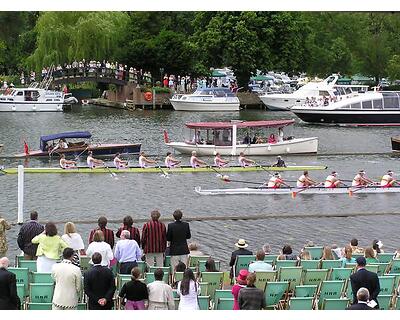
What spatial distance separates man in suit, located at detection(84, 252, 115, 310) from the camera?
44.4 ft

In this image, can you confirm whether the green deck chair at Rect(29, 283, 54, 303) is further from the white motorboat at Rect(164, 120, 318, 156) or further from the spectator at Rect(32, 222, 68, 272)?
the white motorboat at Rect(164, 120, 318, 156)

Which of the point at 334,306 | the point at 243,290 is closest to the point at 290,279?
the point at 334,306

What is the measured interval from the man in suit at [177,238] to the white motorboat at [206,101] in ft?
185

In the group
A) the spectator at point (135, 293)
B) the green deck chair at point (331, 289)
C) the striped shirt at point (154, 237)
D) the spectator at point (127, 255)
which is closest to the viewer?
the spectator at point (135, 293)

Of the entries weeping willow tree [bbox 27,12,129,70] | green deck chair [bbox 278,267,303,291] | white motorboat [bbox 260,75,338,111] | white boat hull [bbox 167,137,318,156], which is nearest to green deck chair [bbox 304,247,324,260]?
green deck chair [bbox 278,267,303,291]

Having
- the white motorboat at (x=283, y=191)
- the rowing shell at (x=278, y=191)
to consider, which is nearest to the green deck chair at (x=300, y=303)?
the white motorboat at (x=283, y=191)

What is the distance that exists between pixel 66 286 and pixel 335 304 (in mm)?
4461

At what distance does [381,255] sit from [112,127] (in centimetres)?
4197

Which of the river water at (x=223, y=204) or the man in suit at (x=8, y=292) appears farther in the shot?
the river water at (x=223, y=204)

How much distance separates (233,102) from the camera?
7469 cm

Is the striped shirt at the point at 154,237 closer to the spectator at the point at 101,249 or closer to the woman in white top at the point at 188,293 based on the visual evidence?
the spectator at the point at 101,249

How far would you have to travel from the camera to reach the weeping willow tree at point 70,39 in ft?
252

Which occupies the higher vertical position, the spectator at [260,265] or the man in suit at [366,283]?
the spectator at [260,265]

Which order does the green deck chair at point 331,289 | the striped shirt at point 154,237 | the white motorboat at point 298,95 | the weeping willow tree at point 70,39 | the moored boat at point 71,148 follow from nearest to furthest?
the green deck chair at point 331,289 → the striped shirt at point 154,237 → the moored boat at point 71,148 → the white motorboat at point 298,95 → the weeping willow tree at point 70,39
